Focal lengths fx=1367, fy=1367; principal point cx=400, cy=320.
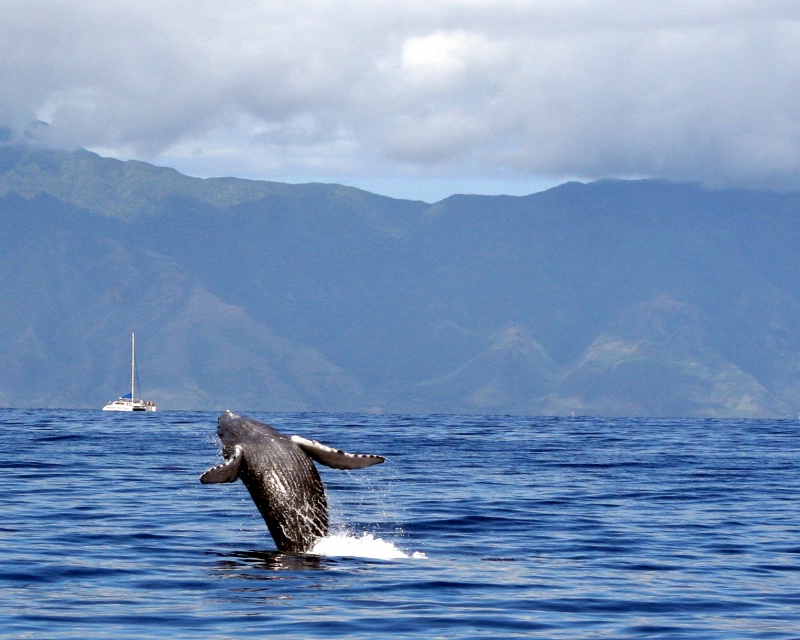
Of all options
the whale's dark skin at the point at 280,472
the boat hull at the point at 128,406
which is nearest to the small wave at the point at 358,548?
the whale's dark skin at the point at 280,472

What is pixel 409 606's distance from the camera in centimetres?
1582

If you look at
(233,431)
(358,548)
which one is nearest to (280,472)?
(233,431)

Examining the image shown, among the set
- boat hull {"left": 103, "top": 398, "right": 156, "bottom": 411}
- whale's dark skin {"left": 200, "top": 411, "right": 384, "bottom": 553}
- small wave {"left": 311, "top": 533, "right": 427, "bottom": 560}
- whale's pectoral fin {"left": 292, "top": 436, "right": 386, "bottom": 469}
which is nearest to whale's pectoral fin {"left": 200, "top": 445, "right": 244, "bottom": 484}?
whale's dark skin {"left": 200, "top": 411, "right": 384, "bottom": 553}

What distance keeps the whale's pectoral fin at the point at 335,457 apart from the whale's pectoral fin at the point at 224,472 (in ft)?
3.06

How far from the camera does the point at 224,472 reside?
53.5 feet

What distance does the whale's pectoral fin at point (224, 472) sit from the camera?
15898mm

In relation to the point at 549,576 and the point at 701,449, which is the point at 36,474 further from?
the point at 701,449

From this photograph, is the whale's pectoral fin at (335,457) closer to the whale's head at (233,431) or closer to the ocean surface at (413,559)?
the whale's head at (233,431)

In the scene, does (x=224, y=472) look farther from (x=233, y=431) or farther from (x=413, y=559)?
(x=413, y=559)

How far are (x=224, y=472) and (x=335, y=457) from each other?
1.52 metres

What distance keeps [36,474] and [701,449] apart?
32179mm

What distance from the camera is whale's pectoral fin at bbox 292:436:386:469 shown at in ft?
54.7

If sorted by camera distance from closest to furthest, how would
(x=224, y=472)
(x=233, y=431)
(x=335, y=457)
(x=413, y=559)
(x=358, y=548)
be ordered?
1. (x=224, y=472)
2. (x=335, y=457)
3. (x=233, y=431)
4. (x=413, y=559)
5. (x=358, y=548)

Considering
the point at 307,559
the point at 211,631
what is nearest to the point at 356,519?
the point at 307,559
